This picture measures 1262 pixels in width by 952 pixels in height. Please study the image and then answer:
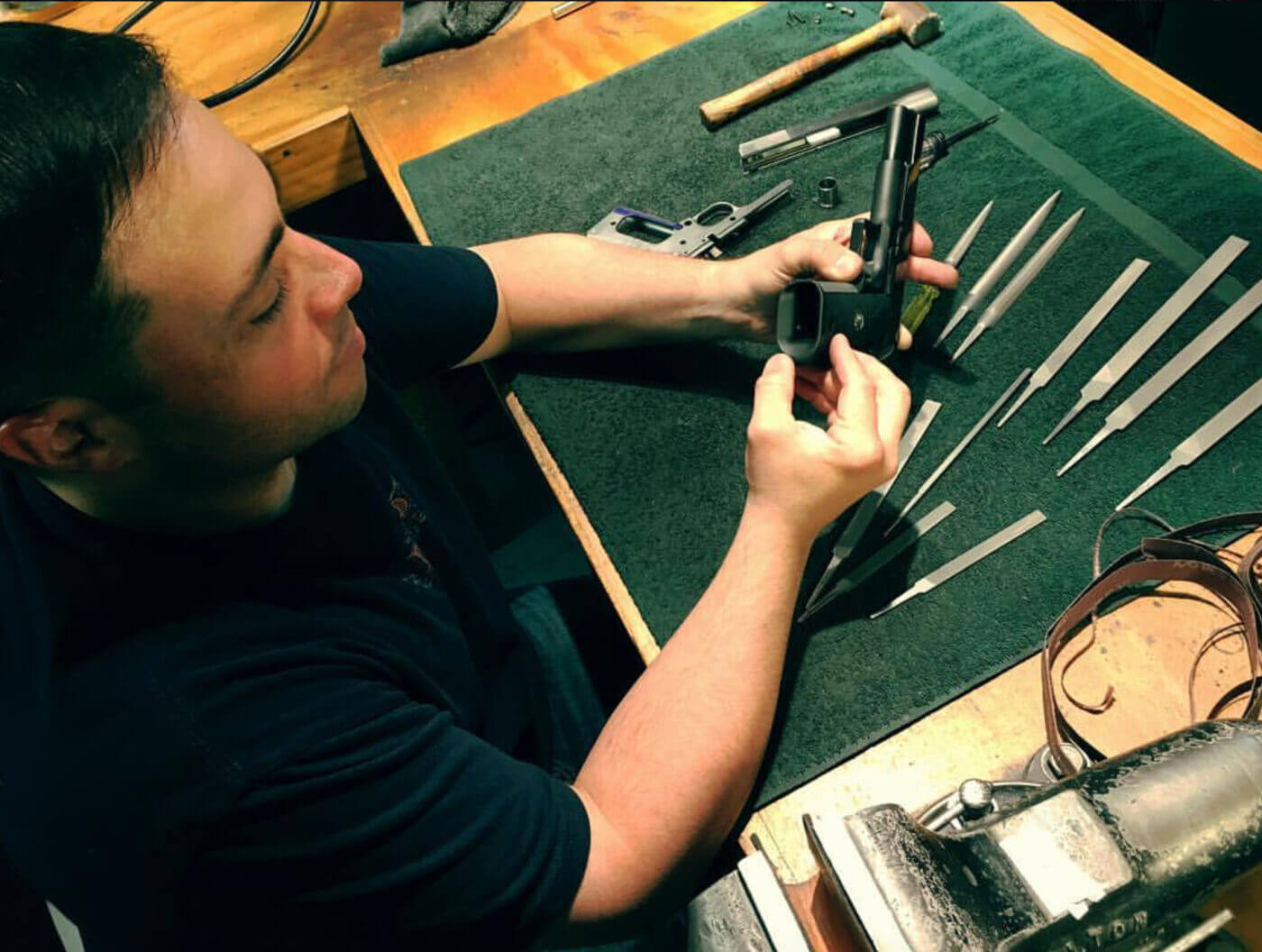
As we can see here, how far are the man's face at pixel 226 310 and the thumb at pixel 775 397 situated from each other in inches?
14.9

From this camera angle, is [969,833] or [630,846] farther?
[630,846]

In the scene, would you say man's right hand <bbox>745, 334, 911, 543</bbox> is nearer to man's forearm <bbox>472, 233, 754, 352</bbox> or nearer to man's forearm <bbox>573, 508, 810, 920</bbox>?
man's forearm <bbox>573, 508, 810, 920</bbox>

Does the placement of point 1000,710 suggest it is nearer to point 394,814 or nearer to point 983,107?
point 394,814

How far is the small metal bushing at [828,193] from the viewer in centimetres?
125

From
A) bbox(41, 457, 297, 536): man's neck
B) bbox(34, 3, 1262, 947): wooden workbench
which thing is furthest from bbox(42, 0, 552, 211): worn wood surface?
bbox(41, 457, 297, 536): man's neck

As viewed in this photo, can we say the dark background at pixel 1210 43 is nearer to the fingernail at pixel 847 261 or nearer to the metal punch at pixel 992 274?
the metal punch at pixel 992 274

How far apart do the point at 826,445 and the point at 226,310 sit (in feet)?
1.70

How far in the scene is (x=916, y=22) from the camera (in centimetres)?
140

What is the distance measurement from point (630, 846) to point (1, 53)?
2.43ft

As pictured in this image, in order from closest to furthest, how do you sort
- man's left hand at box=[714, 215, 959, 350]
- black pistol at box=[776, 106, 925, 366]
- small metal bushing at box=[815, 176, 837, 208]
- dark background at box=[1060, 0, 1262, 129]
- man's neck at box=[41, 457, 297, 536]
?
man's neck at box=[41, 457, 297, 536] → black pistol at box=[776, 106, 925, 366] → man's left hand at box=[714, 215, 959, 350] → small metal bushing at box=[815, 176, 837, 208] → dark background at box=[1060, 0, 1262, 129]

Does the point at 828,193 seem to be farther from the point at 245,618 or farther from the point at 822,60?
the point at 245,618

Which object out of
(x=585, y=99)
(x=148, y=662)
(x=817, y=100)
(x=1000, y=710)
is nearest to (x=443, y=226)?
(x=585, y=99)

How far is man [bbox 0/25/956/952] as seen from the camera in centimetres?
61

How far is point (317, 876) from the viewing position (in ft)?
2.08
